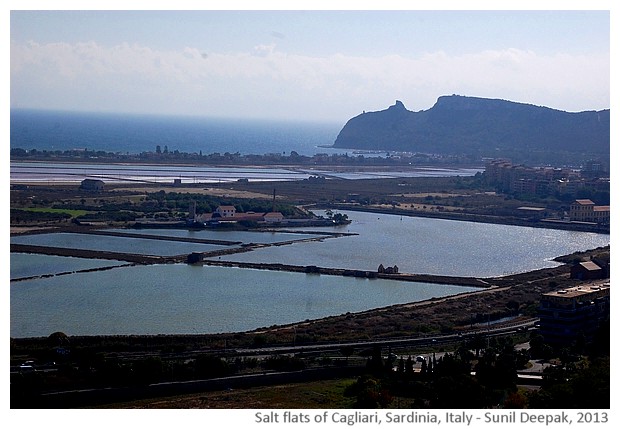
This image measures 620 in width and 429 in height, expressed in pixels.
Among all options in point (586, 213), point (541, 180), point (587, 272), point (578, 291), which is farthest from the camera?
point (541, 180)

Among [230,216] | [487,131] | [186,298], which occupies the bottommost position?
[186,298]

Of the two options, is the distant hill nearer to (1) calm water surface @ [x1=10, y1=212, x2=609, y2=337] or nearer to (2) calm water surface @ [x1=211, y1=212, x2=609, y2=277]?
(2) calm water surface @ [x1=211, y1=212, x2=609, y2=277]

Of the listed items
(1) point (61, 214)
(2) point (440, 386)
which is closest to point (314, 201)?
(1) point (61, 214)

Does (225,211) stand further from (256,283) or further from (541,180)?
(541,180)

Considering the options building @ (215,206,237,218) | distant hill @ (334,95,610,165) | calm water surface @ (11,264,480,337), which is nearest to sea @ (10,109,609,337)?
calm water surface @ (11,264,480,337)

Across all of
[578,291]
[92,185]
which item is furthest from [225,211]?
[578,291]

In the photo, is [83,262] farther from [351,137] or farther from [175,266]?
[351,137]
